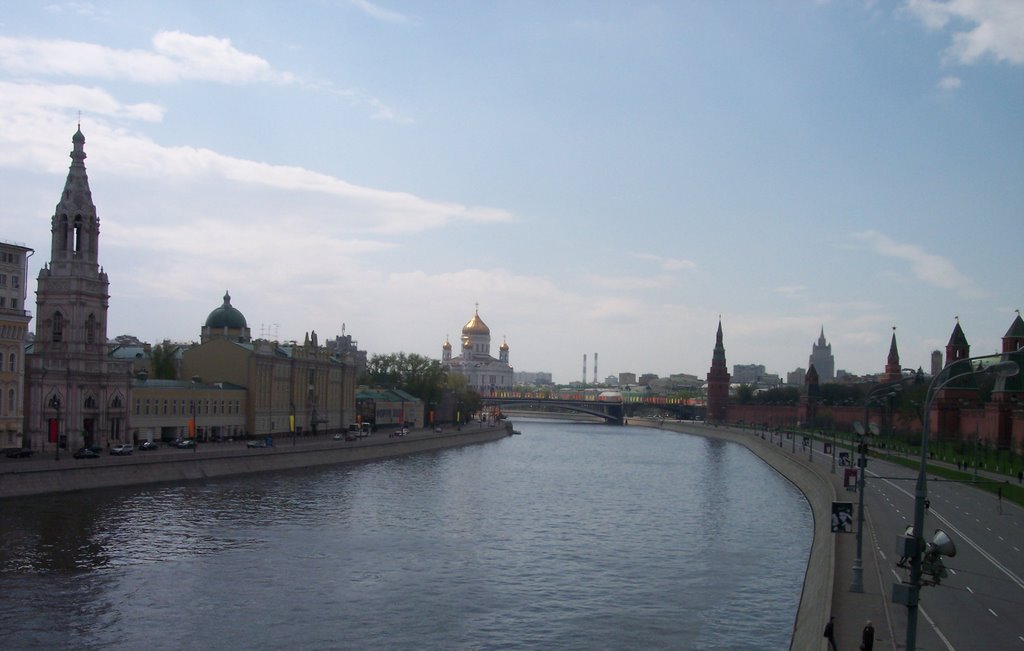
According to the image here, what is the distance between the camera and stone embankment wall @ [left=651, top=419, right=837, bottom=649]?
24.3 meters

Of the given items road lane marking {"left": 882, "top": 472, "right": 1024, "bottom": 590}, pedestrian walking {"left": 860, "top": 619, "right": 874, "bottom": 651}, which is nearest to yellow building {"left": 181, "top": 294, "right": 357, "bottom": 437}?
road lane marking {"left": 882, "top": 472, "right": 1024, "bottom": 590}

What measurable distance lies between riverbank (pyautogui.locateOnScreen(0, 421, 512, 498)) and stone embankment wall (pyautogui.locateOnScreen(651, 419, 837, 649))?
3208 centimetres

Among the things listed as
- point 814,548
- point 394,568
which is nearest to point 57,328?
point 394,568

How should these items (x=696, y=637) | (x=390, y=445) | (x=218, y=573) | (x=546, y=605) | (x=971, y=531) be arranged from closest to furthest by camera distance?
(x=696, y=637), (x=546, y=605), (x=218, y=573), (x=971, y=531), (x=390, y=445)

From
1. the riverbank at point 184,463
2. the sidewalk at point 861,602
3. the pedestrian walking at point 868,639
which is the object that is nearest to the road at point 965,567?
the sidewalk at point 861,602

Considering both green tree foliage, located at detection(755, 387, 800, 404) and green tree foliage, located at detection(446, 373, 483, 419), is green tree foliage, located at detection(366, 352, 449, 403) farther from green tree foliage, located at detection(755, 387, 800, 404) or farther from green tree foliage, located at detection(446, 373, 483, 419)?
green tree foliage, located at detection(755, 387, 800, 404)

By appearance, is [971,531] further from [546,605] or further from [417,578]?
[417,578]

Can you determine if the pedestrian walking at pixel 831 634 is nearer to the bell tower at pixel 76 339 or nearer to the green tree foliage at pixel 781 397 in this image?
Answer: the bell tower at pixel 76 339

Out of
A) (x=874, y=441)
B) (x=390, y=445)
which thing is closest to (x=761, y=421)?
(x=874, y=441)

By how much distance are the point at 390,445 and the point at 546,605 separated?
5524 cm

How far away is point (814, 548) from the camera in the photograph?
38.2 meters

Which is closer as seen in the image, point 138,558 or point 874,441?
point 138,558

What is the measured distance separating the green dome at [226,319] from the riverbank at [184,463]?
1532 centimetres

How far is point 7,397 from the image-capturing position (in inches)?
2078
